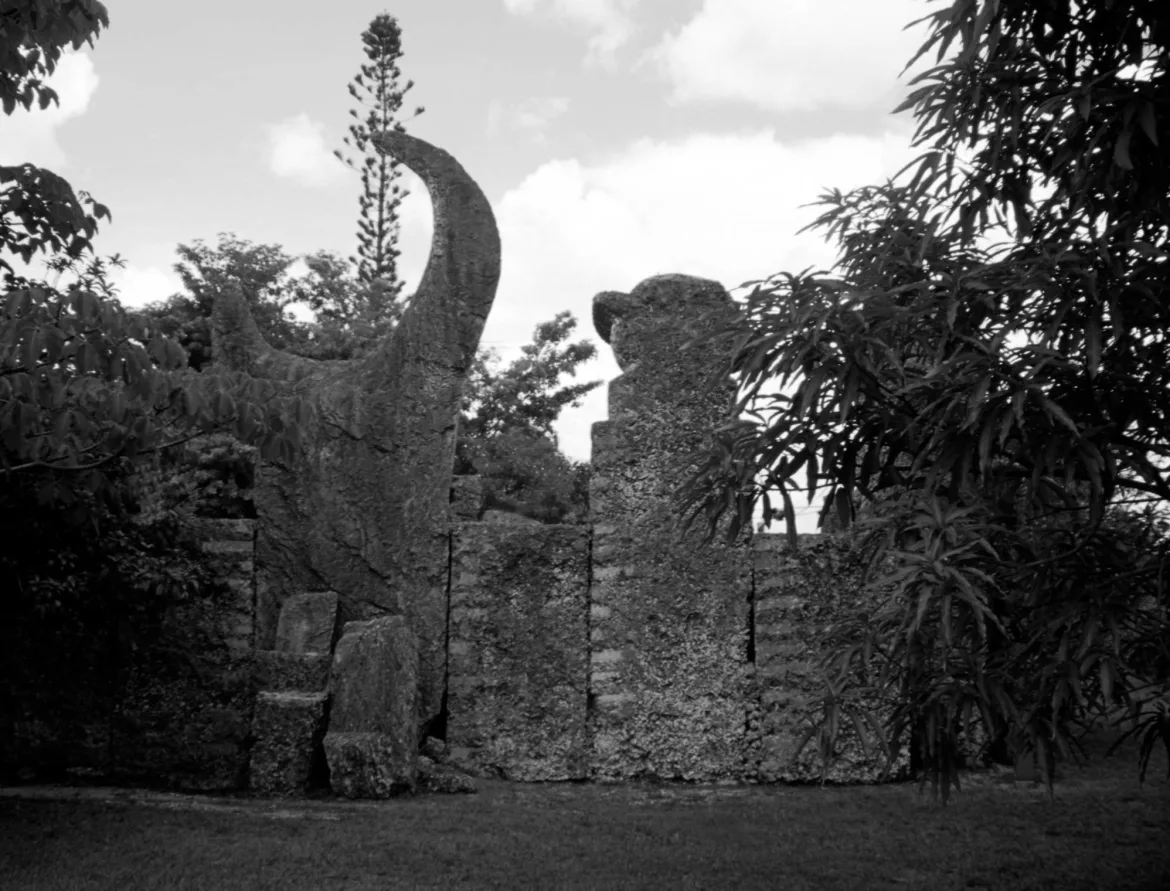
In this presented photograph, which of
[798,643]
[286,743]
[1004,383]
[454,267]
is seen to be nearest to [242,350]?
[454,267]

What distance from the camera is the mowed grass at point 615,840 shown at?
5758mm

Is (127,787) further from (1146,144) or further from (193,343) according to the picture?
(1146,144)

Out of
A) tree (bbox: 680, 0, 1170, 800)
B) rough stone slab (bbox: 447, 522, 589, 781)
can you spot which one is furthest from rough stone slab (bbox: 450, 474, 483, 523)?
tree (bbox: 680, 0, 1170, 800)

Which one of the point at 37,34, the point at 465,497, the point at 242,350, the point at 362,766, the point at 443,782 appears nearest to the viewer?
the point at 37,34

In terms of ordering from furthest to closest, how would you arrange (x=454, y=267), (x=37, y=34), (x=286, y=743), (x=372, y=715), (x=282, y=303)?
(x=282, y=303), (x=454, y=267), (x=286, y=743), (x=372, y=715), (x=37, y=34)

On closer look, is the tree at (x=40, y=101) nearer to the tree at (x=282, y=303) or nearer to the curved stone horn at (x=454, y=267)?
the curved stone horn at (x=454, y=267)

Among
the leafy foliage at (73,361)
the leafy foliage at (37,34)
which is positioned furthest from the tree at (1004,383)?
the leafy foliage at (37,34)

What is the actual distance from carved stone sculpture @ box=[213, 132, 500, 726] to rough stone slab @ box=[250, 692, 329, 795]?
41.4 inches

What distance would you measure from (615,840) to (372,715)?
188 centimetres

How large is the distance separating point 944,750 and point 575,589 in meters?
4.06

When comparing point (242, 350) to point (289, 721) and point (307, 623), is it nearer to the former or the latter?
point (307, 623)

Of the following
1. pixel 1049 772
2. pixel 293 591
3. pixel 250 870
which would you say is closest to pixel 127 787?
pixel 293 591

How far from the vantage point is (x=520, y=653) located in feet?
27.7

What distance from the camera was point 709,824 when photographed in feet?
22.8
